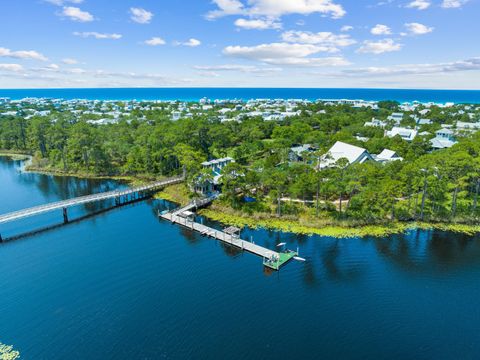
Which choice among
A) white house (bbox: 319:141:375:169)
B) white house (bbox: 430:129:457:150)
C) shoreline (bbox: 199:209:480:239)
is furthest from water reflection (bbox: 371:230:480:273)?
white house (bbox: 430:129:457:150)

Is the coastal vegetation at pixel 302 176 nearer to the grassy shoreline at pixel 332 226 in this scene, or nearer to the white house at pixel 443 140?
the grassy shoreline at pixel 332 226

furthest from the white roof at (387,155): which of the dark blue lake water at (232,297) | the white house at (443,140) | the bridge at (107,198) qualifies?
the bridge at (107,198)

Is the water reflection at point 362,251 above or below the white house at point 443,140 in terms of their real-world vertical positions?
below

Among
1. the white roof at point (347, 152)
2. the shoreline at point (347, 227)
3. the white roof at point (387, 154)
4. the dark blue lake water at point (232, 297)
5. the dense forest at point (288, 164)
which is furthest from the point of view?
the white roof at point (387, 154)

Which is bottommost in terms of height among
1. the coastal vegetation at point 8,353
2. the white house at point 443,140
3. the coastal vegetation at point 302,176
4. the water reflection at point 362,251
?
the coastal vegetation at point 8,353

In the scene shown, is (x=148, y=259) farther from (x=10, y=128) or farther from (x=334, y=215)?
(x=10, y=128)

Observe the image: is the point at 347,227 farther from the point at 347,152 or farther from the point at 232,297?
the point at 347,152

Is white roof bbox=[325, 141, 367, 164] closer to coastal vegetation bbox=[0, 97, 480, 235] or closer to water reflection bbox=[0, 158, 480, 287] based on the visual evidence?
coastal vegetation bbox=[0, 97, 480, 235]

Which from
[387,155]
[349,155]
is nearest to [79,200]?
[349,155]
